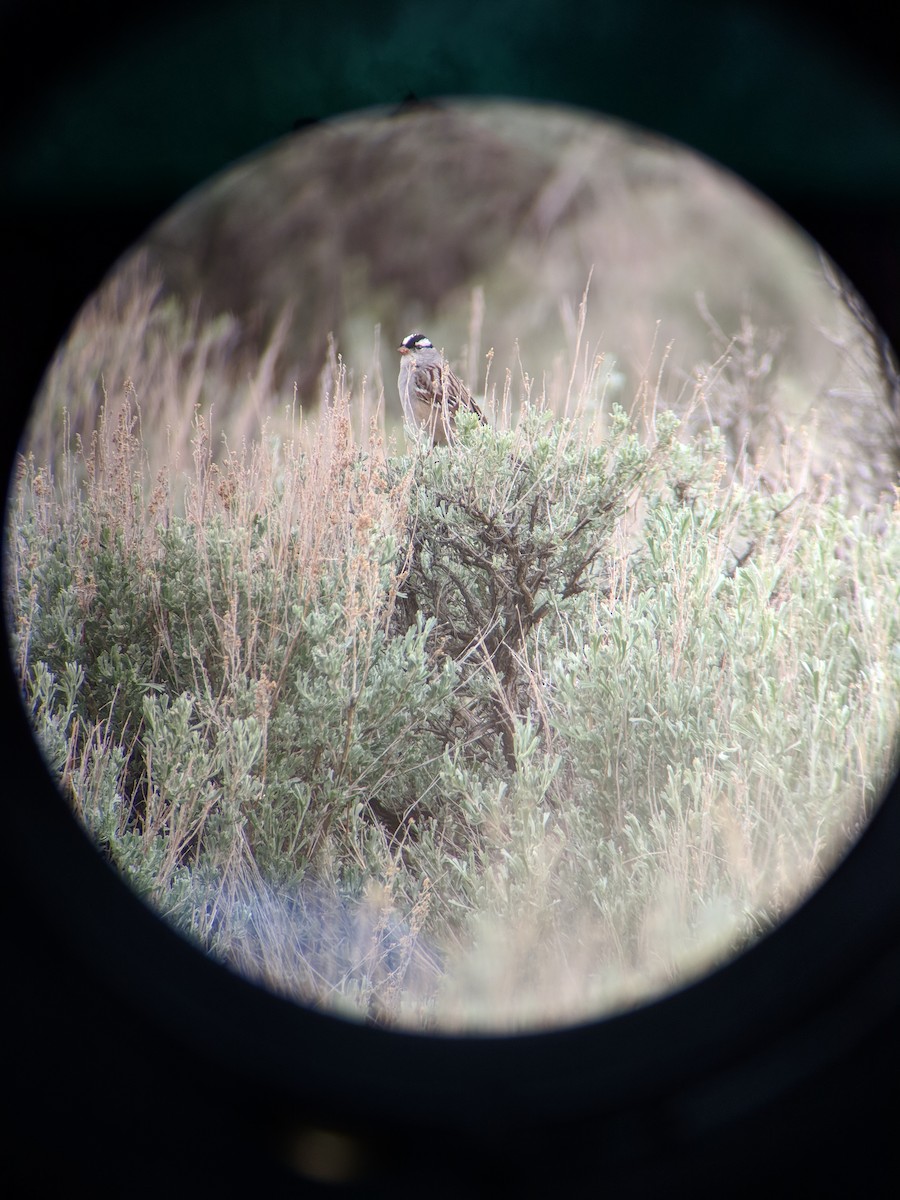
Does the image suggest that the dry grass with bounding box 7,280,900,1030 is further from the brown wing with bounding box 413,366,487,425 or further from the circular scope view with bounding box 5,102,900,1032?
the brown wing with bounding box 413,366,487,425

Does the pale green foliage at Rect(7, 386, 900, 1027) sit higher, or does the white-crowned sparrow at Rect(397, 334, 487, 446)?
the white-crowned sparrow at Rect(397, 334, 487, 446)

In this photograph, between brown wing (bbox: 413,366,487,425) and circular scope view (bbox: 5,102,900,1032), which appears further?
brown wing (bbox: 413,366,487,425)

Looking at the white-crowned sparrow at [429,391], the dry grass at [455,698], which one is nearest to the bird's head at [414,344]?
the white-crowned sparrow at [429,391]

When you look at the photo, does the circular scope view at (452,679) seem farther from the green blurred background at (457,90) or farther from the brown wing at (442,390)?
the green blurred background at (457,90)

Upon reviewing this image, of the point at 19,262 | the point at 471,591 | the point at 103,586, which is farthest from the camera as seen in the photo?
the point at 471,591

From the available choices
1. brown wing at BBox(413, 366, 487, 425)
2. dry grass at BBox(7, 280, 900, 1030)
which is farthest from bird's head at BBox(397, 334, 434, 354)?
dry grass at BBox(7, 280, 900, 1030)

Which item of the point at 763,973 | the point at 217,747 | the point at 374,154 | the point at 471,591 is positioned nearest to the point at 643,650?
the point at 471,591

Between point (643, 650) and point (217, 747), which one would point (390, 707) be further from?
point (643, 650)
